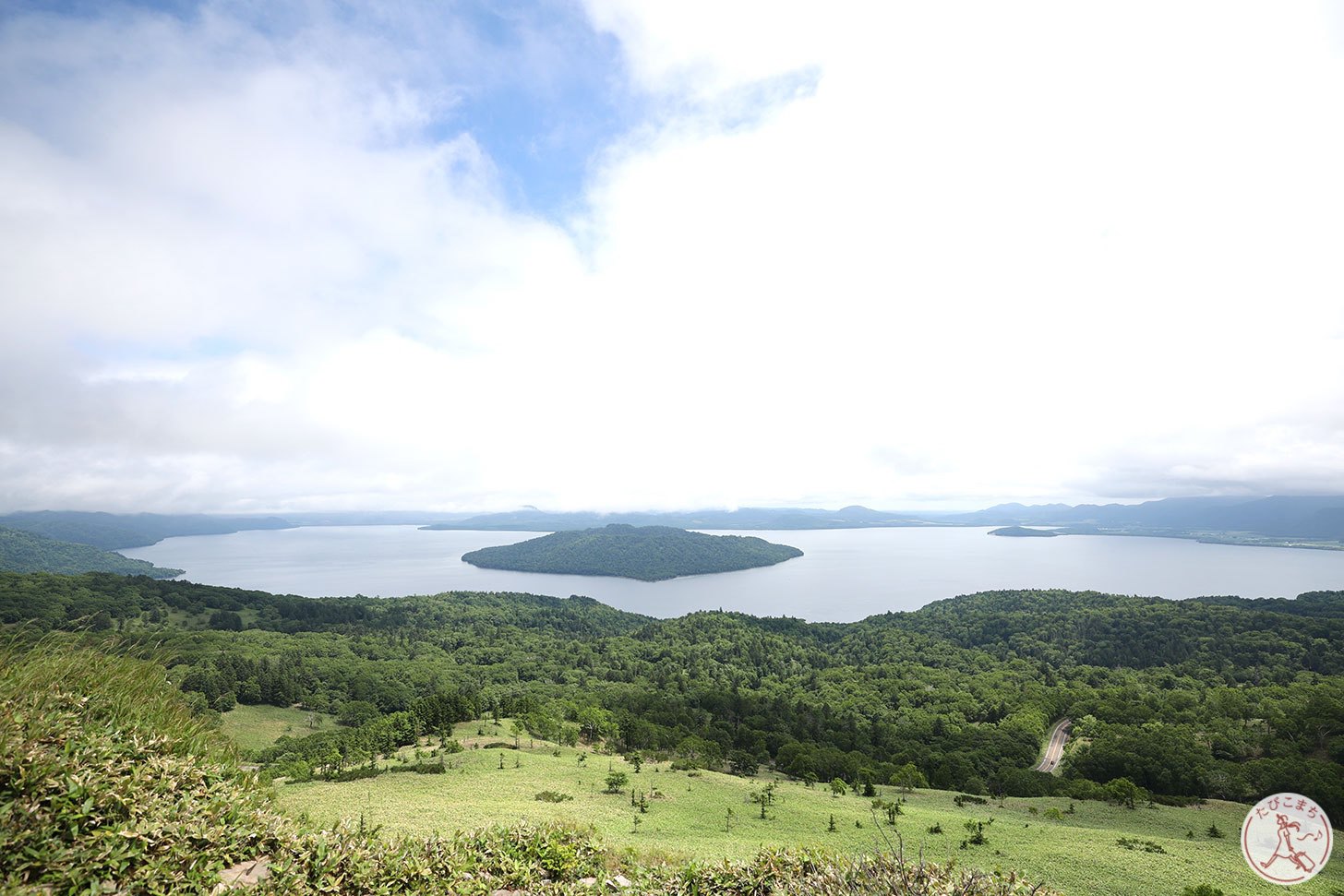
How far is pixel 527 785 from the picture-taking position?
21016 millimetres

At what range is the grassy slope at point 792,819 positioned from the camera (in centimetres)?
1269

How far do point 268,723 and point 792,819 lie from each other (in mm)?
55355

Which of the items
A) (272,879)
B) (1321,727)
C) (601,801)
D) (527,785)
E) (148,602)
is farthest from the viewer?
(148,602)

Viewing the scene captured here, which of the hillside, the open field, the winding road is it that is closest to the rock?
the winding road

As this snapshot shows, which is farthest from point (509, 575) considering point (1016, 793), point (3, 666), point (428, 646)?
point (3, 666)

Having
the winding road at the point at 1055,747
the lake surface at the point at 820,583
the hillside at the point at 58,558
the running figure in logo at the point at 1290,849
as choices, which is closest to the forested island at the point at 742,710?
the winding road at the point at 1055,747

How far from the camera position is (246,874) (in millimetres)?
4602

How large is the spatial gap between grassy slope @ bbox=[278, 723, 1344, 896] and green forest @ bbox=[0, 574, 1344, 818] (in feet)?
14.6

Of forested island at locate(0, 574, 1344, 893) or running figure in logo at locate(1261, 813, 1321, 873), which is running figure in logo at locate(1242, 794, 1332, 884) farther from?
forested island at locate(0, 574, 1344, 893)

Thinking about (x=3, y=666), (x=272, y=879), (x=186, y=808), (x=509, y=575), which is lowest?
(x=509, y=575)

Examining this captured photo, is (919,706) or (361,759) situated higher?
(361,759)

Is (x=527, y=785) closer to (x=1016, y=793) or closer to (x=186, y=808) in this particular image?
(x=186, y=808)

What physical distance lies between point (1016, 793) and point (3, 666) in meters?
41.8

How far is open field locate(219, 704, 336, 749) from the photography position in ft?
155
